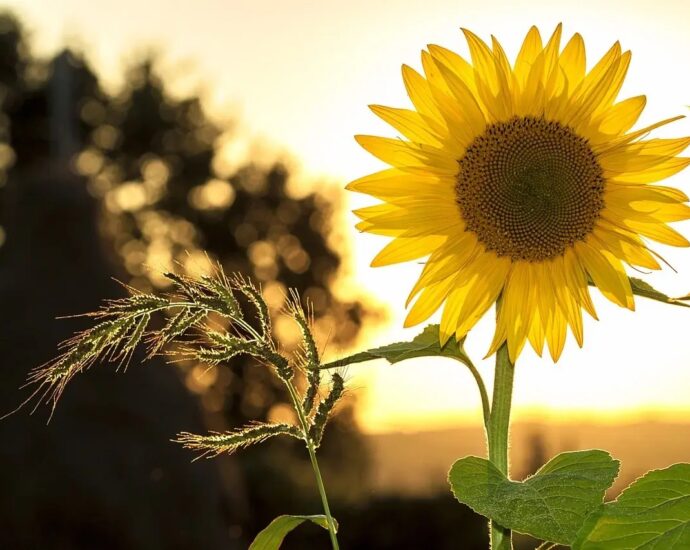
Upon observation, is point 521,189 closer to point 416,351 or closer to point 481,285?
point 481,285

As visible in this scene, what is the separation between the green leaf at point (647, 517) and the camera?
4.62 ft

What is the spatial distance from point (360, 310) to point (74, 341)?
19.3 m

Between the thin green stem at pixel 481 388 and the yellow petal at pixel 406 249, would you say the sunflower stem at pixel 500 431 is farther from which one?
the yellow petal at pixel 406 249

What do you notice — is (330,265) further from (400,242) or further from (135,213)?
(400,242)

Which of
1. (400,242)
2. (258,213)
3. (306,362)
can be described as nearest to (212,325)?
(306,362)

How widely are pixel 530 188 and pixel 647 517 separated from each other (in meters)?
0.74

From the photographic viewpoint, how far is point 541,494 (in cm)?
151

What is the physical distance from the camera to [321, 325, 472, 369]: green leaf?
5.33 feet

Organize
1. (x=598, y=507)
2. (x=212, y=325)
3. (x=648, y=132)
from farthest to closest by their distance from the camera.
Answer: (x=648, y=132)
(x=212, y=325)
(x=598, y=507)

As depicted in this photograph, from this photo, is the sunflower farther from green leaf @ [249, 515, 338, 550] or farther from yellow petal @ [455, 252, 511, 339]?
green leaf @ [249, 515, 338, 550]

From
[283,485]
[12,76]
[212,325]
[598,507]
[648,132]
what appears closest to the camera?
[598,507]

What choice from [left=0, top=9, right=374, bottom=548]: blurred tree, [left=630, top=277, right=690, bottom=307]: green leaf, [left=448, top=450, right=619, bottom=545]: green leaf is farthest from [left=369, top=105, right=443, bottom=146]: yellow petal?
[left=0, top=9, right=374, bottom=548]: blurred tree

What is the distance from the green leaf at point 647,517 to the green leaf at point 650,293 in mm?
277

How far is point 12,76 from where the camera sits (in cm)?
2533
